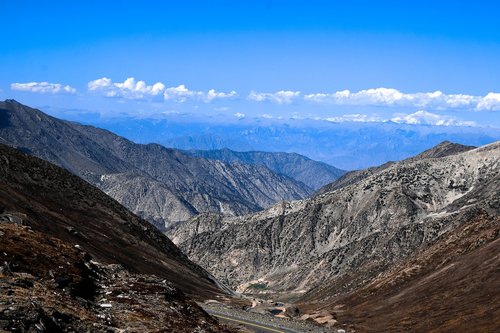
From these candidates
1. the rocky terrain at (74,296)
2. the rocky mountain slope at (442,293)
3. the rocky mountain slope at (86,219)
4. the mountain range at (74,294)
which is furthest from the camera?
the rocky mountain slope at (86,219)

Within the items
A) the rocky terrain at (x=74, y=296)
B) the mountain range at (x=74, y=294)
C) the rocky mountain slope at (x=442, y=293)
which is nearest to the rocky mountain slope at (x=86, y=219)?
the mountain range at (x=74, y=294)

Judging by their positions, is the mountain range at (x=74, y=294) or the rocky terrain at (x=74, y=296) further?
the mountain range at (x=74, y=294)

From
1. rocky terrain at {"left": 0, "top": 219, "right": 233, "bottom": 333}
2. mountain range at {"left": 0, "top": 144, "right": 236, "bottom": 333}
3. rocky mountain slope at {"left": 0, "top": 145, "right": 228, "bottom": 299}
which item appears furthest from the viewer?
rocky mountain slope at {"left": 0, "top": 145, "right": 228, "bottom": 299}

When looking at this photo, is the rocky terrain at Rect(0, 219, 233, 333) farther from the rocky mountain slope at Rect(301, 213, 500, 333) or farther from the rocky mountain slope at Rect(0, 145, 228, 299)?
the rocky mountain slope at Rect(0, 145, 228, 299)

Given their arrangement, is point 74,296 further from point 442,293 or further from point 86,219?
point 86,219

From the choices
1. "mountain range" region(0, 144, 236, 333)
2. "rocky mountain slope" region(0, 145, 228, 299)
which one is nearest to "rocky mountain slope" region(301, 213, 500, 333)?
"rocky mountain slope" region(0, 145, 228, 299)

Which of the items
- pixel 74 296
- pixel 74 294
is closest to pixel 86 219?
pixel 74 294

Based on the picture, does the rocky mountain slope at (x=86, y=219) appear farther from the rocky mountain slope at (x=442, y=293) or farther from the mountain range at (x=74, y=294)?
the rocky mountain slope at (x=442, y=293)
